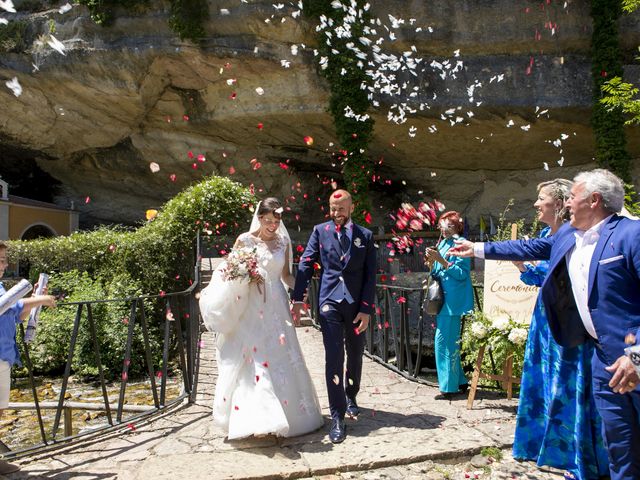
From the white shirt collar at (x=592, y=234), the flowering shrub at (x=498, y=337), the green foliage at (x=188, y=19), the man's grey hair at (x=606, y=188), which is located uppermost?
the green foliage at (x=188, y=19)

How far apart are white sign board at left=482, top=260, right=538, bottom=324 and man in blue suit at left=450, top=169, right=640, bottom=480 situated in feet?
4.66

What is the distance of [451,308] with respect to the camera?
4.57 m

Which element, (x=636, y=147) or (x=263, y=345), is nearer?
(x=263, y=345)

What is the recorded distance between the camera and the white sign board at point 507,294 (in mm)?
4297

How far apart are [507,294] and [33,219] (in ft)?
73.8

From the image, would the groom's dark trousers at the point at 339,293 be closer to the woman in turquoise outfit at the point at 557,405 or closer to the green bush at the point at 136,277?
the woman in turquoise outfit at the point at 557,405

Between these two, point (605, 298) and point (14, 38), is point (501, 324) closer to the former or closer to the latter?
point (605, 298)

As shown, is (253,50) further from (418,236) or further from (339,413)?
(339,413)

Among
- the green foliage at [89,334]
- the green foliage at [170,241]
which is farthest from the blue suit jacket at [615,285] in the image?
the green foliage at [89,334]

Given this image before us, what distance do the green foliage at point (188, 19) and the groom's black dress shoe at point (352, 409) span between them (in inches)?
564

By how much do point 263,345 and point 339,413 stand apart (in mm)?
757

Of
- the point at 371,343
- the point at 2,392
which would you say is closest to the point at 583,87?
the point at 371,343

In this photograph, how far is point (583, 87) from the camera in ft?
48.7

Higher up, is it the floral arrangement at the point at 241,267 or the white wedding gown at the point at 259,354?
the floral arrangement at the point at 241,267
